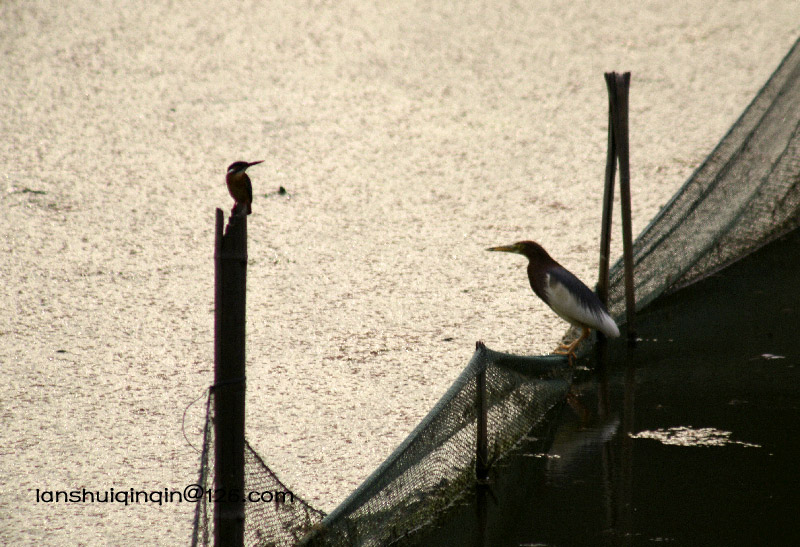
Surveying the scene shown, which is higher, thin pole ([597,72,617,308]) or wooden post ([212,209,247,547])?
thin pole ([597,72,617,308])

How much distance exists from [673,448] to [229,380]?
54.5 inches

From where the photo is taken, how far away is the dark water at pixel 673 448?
7.62ft

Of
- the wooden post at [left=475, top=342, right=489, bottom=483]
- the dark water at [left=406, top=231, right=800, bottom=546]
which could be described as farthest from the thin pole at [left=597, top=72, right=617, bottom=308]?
the wooden post at [left=475, top=342, right=489, bottom=483]

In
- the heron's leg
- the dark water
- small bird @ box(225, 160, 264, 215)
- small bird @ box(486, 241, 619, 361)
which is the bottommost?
the dark water

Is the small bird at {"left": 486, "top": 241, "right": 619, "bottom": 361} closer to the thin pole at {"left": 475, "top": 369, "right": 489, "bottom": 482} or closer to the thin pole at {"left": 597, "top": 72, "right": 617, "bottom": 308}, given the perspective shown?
the thin pole at {"left": 597, "top": 72, "right": 617, "bottom": 308}

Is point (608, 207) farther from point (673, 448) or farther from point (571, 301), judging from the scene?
point (673, 448)

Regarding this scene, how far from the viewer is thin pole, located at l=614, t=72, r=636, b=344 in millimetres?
3250

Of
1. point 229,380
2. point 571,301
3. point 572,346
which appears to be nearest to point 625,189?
point 571,301

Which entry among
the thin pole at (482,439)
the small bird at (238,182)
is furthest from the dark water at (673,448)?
the small bird at (238,182)

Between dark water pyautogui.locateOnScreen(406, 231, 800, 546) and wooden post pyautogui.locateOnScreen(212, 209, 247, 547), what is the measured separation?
55 cm

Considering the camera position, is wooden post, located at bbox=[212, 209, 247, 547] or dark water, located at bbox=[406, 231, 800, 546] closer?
wooden post, located at bbox=[212, 209, 247, 547]

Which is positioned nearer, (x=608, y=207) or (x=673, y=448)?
(x=673, y=448)

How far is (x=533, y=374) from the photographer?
2723mm

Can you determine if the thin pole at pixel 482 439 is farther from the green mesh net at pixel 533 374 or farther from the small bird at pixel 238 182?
the small bird at pixel 238 182
